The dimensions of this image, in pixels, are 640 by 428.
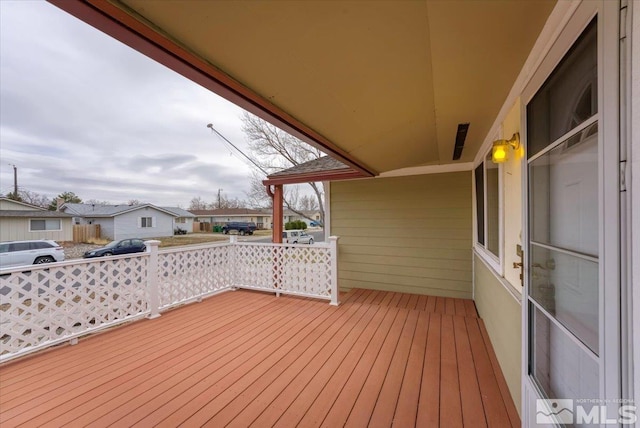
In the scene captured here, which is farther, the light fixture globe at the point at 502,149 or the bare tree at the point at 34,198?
the bare tree at the point at 34,198

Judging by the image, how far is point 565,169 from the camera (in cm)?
109

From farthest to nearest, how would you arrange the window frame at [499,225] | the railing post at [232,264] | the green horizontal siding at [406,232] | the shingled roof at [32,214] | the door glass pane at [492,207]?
the shingled roof at [32,214] → the railing post at [232,264] → the green horizontal siding at [406,232] → the door glass pane at [492,207] → the window frame at [499,225]

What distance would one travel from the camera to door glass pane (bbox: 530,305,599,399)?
91 centimetres

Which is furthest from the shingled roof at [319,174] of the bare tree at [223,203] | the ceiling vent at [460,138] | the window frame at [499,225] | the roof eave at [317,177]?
the bare tree at [223,203]

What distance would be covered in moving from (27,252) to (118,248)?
2.34 meters

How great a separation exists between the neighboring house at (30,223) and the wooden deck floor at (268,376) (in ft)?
24.0

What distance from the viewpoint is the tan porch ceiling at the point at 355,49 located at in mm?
1008

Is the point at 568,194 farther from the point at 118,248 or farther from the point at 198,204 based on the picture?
the point at 198,204

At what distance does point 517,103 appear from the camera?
183 cm

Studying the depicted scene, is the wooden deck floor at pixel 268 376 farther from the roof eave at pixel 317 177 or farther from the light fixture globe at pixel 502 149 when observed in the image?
the roof eave at pixel 317 177

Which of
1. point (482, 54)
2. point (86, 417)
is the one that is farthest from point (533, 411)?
point (86, 417)

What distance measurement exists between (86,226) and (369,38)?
11.1 metres

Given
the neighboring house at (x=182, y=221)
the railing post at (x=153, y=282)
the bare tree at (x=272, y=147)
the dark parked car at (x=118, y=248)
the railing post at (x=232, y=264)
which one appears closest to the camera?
the railing post at (x=153, y=282)

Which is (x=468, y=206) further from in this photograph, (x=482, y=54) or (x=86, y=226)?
(x=86, y=226)
